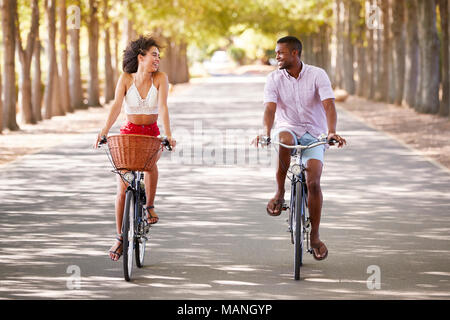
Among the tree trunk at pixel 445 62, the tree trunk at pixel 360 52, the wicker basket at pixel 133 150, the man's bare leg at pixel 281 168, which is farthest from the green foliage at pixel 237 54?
the wicker basket at pixel 133 150

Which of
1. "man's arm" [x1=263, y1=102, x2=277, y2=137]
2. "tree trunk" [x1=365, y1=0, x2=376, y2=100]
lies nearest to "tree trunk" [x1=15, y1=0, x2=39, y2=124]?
"tree trunk" [x1=365, y1=0, x2=376, y2=100]

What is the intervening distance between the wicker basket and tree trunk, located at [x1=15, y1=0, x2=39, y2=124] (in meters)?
19.3

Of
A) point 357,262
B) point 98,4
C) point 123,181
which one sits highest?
point 98,4

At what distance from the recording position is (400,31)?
36281mm

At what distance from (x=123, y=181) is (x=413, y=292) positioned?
2.38m

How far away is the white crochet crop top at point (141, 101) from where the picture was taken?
8.39 meters

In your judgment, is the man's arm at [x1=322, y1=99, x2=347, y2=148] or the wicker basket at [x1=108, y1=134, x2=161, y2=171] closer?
the wicker basket at [x1=108, y1=134, x2=161, y2=171]

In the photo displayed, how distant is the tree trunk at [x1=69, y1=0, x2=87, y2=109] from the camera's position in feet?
116

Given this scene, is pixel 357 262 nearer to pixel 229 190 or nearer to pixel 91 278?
pixel 91 278

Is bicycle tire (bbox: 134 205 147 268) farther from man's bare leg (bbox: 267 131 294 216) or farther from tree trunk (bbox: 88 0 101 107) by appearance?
tree trunk (bbox: 88 0 101 107)

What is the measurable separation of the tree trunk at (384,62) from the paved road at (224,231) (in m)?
21.9

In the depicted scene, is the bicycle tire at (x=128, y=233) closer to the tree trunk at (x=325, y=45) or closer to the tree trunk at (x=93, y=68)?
the tree trunk at (x=93, y=68)

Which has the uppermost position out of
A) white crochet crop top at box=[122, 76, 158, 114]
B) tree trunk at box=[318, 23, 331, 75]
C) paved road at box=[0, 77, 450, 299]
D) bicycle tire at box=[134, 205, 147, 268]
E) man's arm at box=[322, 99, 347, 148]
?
tree trunk at box=[318, 23, 331, 75]
